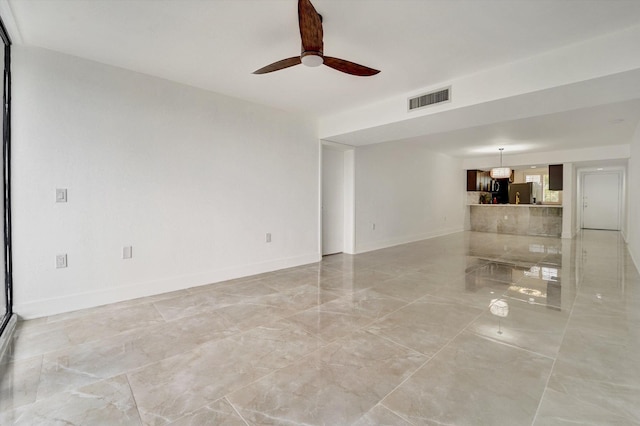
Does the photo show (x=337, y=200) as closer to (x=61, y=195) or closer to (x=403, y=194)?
(x=403, y=194)

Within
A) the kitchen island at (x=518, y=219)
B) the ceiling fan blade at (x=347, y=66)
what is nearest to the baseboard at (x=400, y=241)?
the kitchen island at (x=518, y=219)

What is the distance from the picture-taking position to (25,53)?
2709 millimetres

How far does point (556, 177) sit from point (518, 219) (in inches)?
65.1

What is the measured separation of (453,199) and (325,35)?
8333mm

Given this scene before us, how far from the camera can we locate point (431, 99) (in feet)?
11.8

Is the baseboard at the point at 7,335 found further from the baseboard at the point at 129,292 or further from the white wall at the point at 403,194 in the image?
the white wall at the point at 403,194

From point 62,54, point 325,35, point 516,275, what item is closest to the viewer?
point 325,35

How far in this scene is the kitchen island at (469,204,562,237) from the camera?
8719mm

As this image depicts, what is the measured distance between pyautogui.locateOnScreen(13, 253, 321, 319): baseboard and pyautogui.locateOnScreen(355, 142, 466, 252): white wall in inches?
101

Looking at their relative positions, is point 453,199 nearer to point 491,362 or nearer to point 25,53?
point 491,362

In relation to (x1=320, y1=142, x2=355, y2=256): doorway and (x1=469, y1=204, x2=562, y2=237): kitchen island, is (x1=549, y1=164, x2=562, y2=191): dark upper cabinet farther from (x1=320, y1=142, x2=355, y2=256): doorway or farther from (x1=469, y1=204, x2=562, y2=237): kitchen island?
(x1=320, y1=142, x2=355, y2=256): doorway

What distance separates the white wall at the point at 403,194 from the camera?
20.7 ft

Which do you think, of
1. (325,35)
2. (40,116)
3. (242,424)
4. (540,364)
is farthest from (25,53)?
(540,364)

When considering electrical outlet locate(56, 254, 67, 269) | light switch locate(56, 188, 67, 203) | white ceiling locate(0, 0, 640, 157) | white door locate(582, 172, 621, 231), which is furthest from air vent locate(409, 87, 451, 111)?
white door locate(582, 172, 621, 231)
